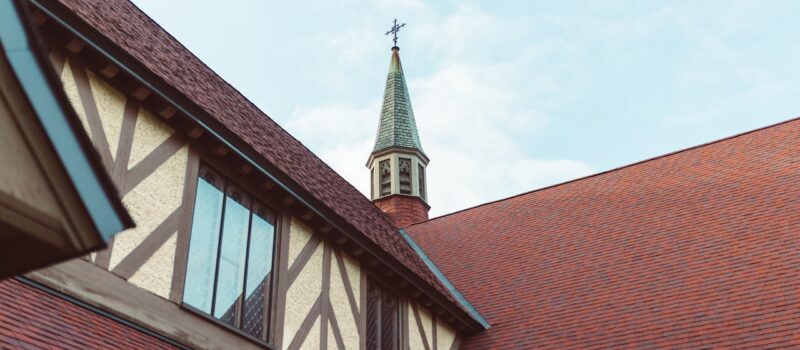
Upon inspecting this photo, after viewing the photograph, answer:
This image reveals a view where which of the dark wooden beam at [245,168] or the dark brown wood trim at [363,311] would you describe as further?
the dark brown wood trim at [363,311]

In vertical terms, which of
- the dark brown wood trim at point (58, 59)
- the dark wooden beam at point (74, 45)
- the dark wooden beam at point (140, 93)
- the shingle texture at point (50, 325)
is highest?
the dark wooden beam at point (140, 93)

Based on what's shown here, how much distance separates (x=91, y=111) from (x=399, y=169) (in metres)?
15.3

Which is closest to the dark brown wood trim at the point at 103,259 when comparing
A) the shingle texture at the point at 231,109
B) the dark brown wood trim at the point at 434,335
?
the shingle texture at the point at 231,109

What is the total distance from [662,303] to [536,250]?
3.70m

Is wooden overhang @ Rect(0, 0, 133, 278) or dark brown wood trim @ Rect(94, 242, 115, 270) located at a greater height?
dark brown wood trim @ Rect(94, 242, 115, 270)

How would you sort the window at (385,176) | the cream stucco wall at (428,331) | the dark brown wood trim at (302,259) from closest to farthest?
the dark brown wood trim at (302,259), the cream stucco wall at (428,331), the window at (385,176)

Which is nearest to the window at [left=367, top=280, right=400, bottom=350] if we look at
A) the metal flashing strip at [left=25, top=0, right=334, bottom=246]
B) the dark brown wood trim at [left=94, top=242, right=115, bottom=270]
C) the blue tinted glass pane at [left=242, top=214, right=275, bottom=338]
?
the metal flashing strip at [left=25, top=0, right=334, bottom=246]

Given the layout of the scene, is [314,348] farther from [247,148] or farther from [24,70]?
[24,70]

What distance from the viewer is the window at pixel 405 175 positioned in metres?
22.4

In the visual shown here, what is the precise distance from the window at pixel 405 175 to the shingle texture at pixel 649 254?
3159mm

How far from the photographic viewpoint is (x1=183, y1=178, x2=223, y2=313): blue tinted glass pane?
8.62 metres

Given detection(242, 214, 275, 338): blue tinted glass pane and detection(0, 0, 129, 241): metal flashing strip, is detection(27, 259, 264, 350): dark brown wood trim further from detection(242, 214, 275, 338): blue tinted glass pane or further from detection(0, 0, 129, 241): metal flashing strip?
detection(0, 0, 129, 241): metal flashing strip

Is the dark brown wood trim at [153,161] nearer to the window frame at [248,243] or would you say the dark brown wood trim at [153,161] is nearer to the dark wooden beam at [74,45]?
the window frame at [248,243]

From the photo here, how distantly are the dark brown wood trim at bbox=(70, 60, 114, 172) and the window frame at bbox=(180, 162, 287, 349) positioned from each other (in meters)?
1.17
